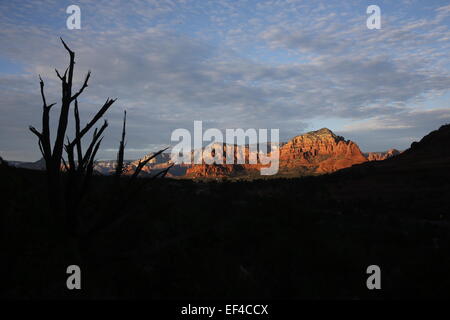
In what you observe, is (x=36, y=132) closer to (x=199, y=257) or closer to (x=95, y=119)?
(x=95, y=119)

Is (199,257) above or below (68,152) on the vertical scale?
below

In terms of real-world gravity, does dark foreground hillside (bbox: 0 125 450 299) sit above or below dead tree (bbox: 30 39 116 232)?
below

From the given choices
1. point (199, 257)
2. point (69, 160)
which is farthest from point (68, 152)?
point (199, 257)

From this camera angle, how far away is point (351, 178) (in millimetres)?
51656

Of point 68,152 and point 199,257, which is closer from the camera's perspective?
point 68,152

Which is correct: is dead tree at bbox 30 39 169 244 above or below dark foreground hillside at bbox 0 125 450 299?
above

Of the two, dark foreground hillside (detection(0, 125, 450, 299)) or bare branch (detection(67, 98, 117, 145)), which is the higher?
bare branch (detection(67, 98, 117, 145))

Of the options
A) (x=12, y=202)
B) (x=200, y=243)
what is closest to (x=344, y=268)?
(x=200, y=243)

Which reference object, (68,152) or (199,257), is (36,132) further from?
(199,257)

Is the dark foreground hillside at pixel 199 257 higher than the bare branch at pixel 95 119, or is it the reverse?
the bare branch at pixel 95 119

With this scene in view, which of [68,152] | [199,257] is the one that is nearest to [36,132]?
[68,152]
